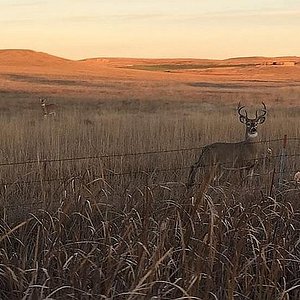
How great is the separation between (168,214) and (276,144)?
6.92 meters

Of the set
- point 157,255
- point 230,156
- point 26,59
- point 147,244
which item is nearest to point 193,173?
point 230,156

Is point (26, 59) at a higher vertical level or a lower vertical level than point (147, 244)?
lower

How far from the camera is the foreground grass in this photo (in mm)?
4047

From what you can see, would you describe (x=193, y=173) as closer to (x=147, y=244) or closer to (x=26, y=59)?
(x=147, y=244)

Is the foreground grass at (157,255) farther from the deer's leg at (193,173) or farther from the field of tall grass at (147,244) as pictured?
the deer's leg at (193,173)

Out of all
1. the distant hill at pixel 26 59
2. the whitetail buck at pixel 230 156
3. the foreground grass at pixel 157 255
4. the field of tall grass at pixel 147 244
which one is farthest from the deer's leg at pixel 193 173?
the distant hill at pixel 26 59

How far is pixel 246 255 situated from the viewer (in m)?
4.90

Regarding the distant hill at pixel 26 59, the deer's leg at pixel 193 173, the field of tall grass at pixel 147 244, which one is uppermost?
the field of tall grass at pixel 147 244

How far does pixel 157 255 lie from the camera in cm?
415

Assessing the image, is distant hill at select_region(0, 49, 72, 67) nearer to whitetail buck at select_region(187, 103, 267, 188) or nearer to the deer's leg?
whitetail buck at select_region(187, 103, 267, 188)

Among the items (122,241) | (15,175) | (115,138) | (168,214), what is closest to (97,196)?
(168,214)

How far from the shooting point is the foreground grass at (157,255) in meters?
4.05

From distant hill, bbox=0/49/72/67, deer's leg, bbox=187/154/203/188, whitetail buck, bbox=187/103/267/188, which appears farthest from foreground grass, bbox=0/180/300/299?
distant hill, bbox=0/49/72/67

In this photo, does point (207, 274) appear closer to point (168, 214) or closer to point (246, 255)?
point (246, 255)
